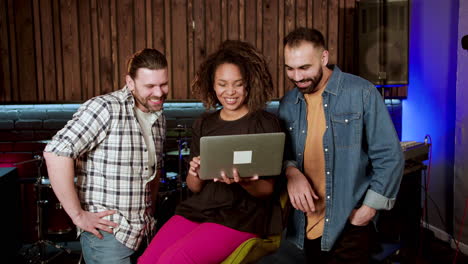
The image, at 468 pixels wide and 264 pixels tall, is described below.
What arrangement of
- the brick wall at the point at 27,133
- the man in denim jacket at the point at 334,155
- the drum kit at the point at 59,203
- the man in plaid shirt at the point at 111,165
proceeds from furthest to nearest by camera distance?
the brick wall at the point at 27,133
the drum kit at the point at 59,203
the man in denim jacket at the point at 334,155
the man in plaid shirt at the point at 111,165

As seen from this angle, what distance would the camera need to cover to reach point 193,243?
1.44 m

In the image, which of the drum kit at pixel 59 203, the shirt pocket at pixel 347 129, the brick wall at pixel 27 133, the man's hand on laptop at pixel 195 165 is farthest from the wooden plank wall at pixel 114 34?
the man's hand on laptop at pixel 195 165

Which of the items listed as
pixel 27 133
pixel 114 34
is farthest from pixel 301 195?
pixel 27 133

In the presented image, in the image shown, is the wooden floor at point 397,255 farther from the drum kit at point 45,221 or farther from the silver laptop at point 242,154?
the silver laptop at point 242,154

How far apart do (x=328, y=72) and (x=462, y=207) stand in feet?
7.33

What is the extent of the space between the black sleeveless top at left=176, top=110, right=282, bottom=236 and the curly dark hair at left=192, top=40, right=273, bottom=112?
78 millimetres

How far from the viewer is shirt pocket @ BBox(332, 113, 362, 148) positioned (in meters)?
1.87

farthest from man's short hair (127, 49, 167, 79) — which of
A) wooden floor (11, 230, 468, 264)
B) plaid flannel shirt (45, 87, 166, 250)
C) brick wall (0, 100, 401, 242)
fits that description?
brick wall (0, 100, 401, 242)

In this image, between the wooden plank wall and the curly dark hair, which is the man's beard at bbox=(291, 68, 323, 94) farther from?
the wooden plank wall

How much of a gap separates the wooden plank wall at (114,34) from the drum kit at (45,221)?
0.89 metres

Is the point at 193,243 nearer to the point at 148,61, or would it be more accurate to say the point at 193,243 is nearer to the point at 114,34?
the point at 148,61

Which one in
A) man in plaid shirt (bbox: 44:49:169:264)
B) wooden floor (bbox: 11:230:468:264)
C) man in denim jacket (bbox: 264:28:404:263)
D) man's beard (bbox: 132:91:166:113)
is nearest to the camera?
man in plaid shirt (bbox: 44:49:169:264)

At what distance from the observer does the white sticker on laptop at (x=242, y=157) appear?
146 cm

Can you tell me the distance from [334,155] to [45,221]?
2.81 meters
